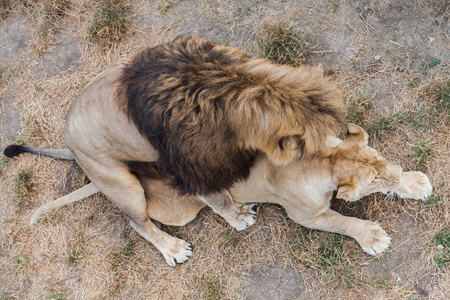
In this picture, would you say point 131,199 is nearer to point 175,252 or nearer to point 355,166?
point 175,252

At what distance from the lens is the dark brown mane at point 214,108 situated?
245 centimetres

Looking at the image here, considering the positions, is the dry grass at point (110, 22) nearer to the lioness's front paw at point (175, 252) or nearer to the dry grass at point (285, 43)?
the dry grass at point (285, 43)

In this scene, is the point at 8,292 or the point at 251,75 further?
the point at 8,292

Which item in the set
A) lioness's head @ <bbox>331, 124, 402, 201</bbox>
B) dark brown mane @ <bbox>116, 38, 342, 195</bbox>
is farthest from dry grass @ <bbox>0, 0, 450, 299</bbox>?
dark brown mane @ <bbox>116, 38, 342, 195</bbox>

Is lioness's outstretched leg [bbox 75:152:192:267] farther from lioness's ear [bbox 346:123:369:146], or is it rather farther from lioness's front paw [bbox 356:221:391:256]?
lioness's ear [bbox 346:123:369:146]

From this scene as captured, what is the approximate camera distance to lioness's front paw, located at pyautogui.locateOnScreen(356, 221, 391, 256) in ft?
12.3

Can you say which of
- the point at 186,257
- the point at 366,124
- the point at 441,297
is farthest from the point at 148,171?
the point at 441,297

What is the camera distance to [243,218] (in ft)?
13.5

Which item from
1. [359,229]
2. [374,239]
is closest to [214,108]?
[359,229]

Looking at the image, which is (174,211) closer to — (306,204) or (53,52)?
(306,204)

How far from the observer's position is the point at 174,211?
13.2 ft

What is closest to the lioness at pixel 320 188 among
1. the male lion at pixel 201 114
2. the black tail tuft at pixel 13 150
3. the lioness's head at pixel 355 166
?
the lioness's head at pixel 355 166

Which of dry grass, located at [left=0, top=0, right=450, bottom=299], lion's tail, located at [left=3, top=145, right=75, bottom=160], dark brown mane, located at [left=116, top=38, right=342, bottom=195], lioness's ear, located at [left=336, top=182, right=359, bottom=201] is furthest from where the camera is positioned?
lion's tail, located at [left=3, top=145, right=75, bottom=160]

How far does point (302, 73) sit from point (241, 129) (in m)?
0.49
